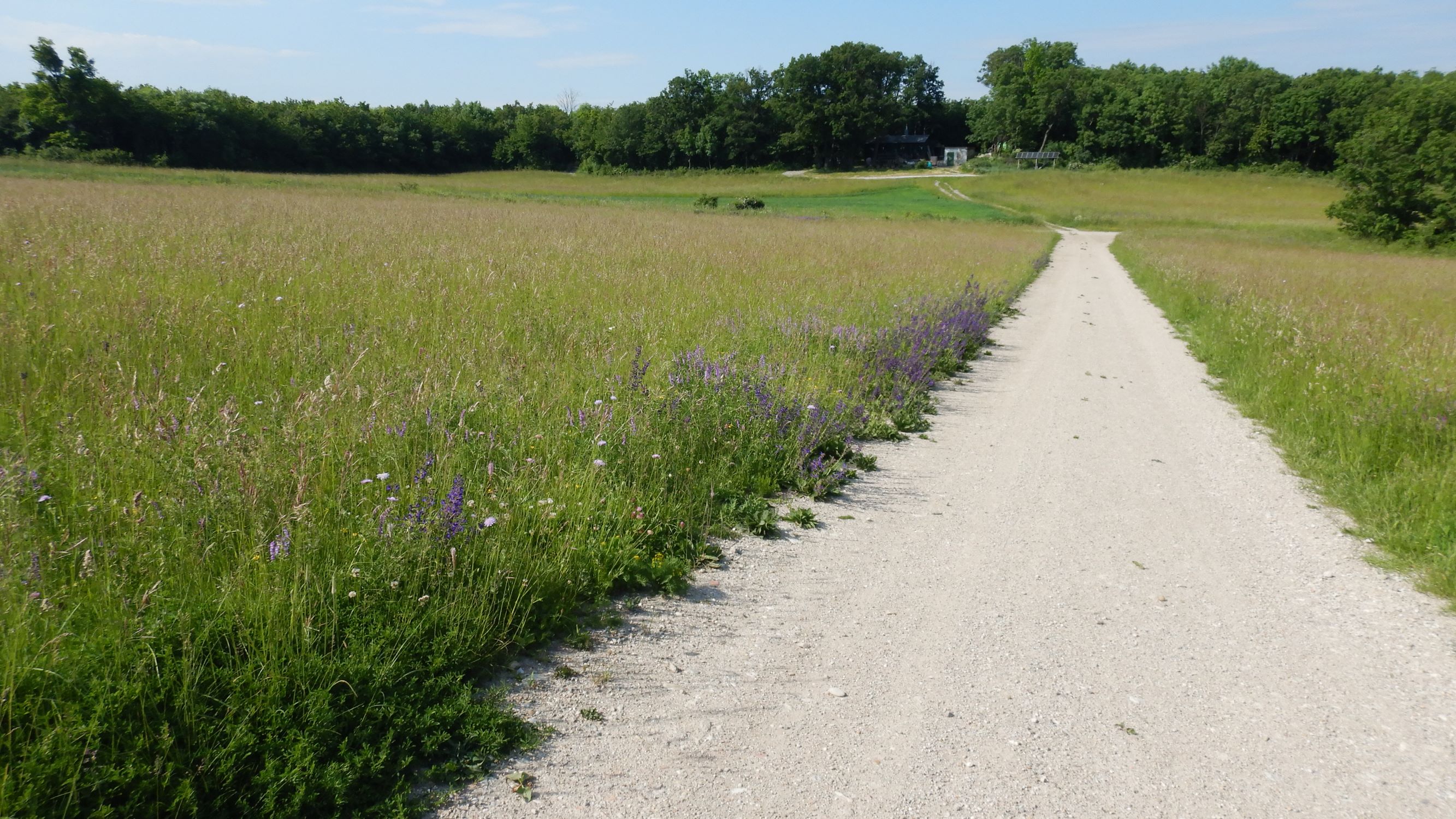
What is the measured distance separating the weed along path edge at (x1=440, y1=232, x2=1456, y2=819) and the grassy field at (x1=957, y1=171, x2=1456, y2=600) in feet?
1.53

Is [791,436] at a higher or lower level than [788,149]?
lower

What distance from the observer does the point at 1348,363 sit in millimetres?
9156

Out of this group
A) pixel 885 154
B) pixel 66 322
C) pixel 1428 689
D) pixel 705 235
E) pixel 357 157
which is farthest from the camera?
pixel 885 154

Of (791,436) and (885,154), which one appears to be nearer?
(791,436)

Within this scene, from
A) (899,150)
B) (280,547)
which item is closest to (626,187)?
(899,150)

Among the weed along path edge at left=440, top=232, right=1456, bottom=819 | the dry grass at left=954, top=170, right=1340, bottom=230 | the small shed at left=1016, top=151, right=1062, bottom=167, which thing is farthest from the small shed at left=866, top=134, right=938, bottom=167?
the weed along path edge at left=440, top=232, right=1456, bottom=819

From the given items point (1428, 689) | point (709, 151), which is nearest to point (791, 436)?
point (1428, 689)

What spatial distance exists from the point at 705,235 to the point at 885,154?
11345 cm

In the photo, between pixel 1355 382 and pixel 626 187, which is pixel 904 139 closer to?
pixel 626 187

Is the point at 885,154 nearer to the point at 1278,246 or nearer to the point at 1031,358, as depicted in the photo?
the point at 1278,246

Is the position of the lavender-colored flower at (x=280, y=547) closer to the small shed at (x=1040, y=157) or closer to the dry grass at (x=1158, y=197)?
the dry grass at (x=1158, y=197)

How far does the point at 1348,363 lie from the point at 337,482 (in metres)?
10.5

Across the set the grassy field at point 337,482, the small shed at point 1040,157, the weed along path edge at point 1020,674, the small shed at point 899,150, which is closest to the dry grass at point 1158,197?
the small shed at point 1040,157

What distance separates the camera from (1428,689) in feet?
11.9
